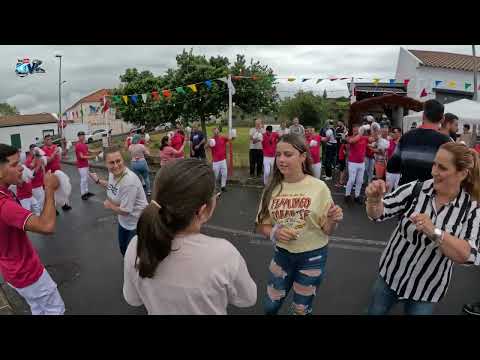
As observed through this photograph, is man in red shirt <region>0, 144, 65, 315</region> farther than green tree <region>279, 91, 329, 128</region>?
No

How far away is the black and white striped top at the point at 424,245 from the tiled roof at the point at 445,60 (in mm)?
21830

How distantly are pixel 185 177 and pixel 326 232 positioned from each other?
153 cm

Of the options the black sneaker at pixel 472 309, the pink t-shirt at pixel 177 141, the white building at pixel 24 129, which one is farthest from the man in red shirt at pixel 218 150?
the white building at pixel 24 129

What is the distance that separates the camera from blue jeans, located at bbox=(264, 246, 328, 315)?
2.43 m

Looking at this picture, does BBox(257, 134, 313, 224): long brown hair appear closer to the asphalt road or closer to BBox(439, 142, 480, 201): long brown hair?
BBox(439, 142, 480, 201): long brown hair

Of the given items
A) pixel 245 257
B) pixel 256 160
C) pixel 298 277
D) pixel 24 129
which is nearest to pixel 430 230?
pixel 298 277

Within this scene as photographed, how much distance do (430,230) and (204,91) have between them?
1820 centimetres

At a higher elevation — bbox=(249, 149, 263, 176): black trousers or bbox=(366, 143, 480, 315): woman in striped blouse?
bbox=(366, 143, 480, 315): woman in striped blouse

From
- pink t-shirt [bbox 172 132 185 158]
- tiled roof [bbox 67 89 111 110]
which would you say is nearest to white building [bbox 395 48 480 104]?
pink t-shirt [bbox 172 132 185 158]

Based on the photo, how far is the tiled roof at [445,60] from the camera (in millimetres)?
19781

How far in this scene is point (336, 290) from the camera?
3.82 meters

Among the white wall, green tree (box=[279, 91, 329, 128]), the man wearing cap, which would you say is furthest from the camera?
the white wall

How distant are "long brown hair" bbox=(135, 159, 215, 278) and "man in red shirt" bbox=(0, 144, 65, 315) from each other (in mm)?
1272

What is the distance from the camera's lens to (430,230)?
1.77 m
